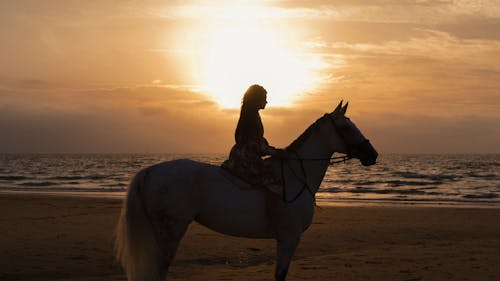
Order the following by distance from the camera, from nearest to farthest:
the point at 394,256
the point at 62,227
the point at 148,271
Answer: the point at 148,271, the point at 394,256, the point at 62,227

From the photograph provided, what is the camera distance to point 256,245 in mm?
Result: 12047

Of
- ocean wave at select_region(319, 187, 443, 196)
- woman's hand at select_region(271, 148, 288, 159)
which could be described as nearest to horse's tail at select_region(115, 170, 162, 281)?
woman's hand at select_region(271, 148, 288, 159)

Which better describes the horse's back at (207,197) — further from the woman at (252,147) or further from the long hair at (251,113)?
the long hair at (251,113)

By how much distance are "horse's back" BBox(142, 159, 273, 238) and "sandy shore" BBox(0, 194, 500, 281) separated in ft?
3.58

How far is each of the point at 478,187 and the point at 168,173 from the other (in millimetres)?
36173

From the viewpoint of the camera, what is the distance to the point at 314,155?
22.1 feet

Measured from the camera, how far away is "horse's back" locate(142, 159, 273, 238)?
6.30 metres

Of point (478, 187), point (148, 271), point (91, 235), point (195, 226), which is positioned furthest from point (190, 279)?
point (478, 187)

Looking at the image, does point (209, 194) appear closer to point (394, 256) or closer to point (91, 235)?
point (394, 256)

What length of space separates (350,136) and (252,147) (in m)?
1.16

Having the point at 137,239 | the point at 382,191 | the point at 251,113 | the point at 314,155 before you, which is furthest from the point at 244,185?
the point at 382,191

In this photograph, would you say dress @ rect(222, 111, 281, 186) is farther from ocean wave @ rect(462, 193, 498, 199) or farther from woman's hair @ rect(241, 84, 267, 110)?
ocean wave @ rect(462, 193, 498, 199)

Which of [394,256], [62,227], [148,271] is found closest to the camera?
[148,271]

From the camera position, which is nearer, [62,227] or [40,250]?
[40,250]
